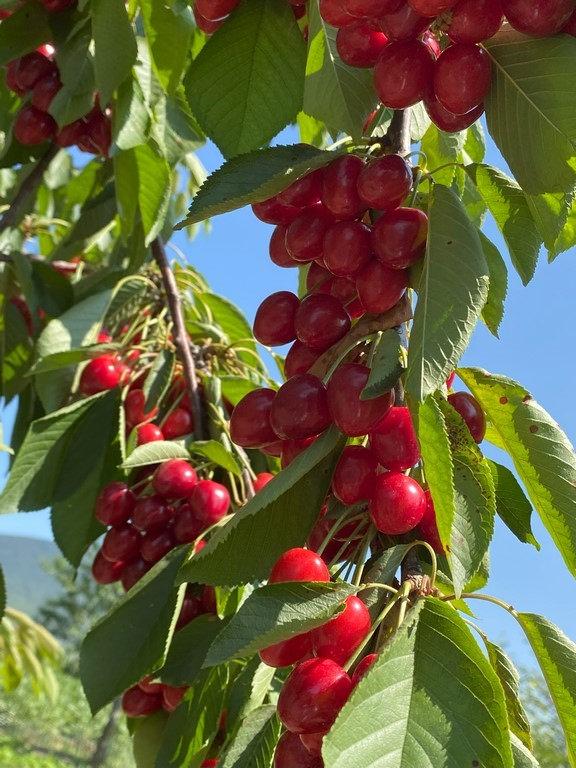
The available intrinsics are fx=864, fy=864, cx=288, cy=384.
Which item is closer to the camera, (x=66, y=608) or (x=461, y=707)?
(x=461, y=707)

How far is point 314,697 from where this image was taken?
0.60 meters

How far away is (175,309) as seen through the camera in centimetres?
169

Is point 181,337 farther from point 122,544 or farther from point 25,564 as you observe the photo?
point 25,564

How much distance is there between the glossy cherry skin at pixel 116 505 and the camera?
1360 millimetres

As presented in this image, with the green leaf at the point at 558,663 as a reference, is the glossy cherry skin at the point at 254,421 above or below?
above

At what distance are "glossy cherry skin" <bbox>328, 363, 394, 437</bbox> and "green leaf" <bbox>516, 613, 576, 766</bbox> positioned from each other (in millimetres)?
212

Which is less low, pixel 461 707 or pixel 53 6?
pixel 53 6

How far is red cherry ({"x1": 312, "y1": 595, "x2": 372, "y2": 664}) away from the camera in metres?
0.64

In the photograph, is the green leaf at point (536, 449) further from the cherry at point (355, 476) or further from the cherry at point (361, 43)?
the cherry at point (361, 43)

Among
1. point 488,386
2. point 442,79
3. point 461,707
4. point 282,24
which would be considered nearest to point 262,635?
point 461,707

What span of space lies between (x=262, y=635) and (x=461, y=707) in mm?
153

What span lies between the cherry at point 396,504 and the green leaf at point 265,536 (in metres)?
0.06

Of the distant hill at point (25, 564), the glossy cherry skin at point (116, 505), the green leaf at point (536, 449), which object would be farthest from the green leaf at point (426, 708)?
the distant hill at point (25, 564)

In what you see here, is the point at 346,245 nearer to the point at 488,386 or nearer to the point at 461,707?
the point at 488,386
